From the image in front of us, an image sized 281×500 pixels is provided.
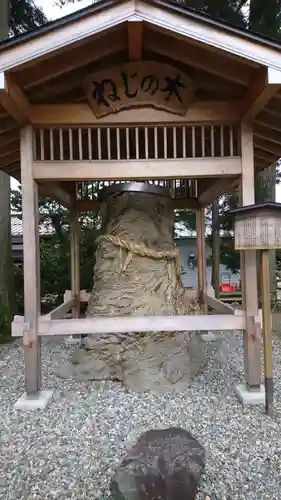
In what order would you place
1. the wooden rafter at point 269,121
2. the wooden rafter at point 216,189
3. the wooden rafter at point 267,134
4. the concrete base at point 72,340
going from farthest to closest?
the concrete base at point 72,340 → the wooden rafter at point 216,189 → the wooden rafter at point 267,134 → the wooden rafter at point 269,121

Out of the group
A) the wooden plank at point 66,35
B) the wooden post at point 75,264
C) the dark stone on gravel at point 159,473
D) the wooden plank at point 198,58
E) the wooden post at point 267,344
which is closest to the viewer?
the dark stone on gravel at point 159,473

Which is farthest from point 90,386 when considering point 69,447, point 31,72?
point 31,72

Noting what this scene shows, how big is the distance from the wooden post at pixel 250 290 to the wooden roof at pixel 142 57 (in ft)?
0.95

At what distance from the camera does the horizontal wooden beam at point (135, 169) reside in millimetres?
3701

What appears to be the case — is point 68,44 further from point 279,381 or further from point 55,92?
point 279,381

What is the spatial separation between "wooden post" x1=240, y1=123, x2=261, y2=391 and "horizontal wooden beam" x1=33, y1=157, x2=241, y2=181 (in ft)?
0.36

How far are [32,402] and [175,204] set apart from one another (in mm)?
3586

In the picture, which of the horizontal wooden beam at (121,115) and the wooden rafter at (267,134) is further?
the wooden rafter at (267,134)

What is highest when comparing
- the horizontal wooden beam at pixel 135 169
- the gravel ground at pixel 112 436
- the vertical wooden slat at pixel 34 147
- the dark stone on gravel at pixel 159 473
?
the vertical wooden slat at pixel 34 147

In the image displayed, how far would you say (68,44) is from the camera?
3.17 m

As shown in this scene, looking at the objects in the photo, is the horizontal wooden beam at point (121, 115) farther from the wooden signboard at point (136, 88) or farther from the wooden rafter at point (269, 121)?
the wooden rafter at point (269, 121)

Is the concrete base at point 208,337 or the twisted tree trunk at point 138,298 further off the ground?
the twisted tree trunk at point 138,298

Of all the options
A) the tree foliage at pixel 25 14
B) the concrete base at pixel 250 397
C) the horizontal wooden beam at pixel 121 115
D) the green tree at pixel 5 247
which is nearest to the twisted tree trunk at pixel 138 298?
the concrete base at pixel 250 397

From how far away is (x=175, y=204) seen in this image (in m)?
6.16
